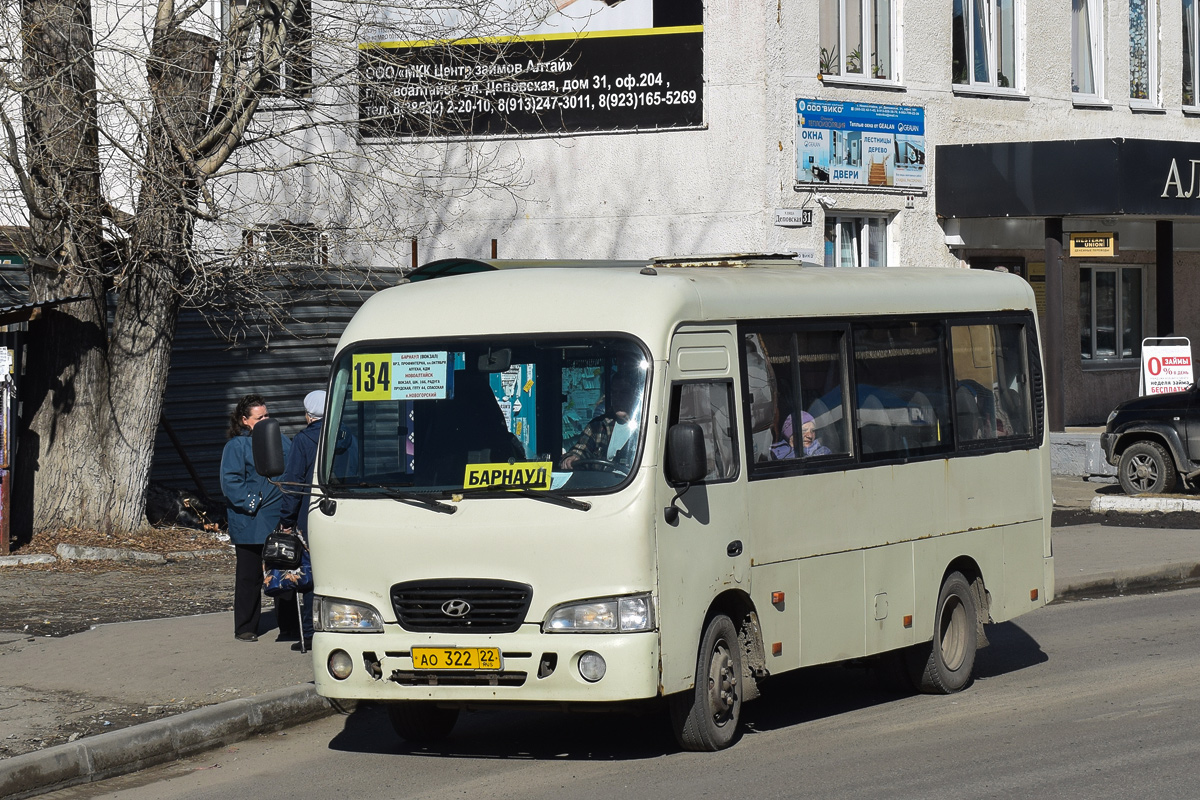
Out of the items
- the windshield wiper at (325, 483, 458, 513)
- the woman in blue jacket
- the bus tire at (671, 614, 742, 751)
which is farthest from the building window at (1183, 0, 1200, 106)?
the windshield wiper at (325, 483, 458, 513)

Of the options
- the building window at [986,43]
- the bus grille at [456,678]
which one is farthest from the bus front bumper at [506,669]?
the building window at [986,43]

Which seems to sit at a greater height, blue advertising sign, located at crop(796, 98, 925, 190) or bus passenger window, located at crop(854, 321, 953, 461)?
blue advertising sign, located at crop(796, 98, 925, 190)

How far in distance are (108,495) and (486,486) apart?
856cm

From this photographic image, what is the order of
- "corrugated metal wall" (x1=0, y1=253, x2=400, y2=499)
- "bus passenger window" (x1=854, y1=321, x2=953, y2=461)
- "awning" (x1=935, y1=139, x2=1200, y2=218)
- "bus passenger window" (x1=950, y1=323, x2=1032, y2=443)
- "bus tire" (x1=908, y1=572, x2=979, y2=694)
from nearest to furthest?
"bus passenger window" (x1=854, y1=321, x2=953, y2=461) < "bus tire" (x1=908, y1=572, x2=979, y2=694) < "bus passenger window" (x1=950, y1=323, x2=1032, y2=443) < "corrugated metal wall" (x1=0, y1=253, x2=400, y2=499) < "awning" (x1=935, y1=139, x2=1200, y2=218)

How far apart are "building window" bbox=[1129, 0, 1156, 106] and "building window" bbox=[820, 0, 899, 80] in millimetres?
5996

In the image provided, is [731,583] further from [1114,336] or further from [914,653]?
[1114,336]

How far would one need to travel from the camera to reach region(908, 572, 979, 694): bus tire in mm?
9383

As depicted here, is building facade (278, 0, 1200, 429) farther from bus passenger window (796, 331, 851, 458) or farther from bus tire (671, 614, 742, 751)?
bus tire (671, 614, 742, 751)

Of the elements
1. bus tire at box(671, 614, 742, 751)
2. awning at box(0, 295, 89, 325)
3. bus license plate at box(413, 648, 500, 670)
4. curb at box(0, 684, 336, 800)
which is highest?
awning at box(0, 295, 89, 325)

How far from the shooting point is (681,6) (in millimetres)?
20875

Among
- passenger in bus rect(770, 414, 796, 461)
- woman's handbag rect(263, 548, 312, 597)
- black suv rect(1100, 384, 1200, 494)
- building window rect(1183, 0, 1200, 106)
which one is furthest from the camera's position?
building window rect(1183, 0, 1200, 106)

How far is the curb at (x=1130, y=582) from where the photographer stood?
13.8 metres

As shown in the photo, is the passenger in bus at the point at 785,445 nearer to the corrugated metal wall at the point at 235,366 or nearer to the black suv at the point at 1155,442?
the corrugated metal wall at the point at 235,366

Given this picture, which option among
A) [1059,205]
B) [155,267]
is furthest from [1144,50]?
[155,267]
